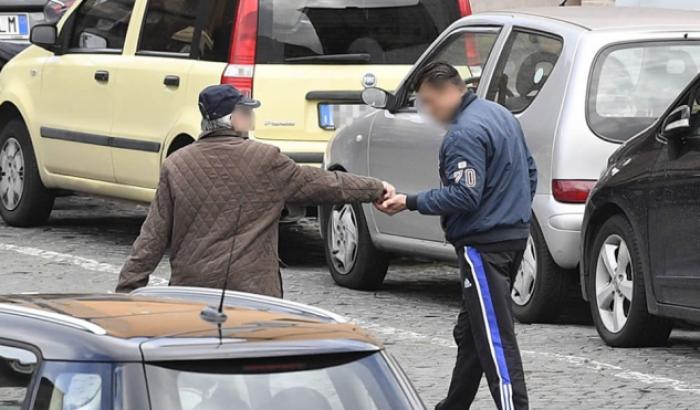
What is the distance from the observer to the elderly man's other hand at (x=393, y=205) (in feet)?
25.3

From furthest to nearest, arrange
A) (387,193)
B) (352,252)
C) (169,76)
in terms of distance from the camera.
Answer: (169,76) < (352,252) < (387,193)

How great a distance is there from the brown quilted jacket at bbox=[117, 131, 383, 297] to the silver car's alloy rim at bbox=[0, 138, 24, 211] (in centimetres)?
738

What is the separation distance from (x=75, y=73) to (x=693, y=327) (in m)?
5.11

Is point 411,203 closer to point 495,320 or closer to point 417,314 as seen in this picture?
point 495,320

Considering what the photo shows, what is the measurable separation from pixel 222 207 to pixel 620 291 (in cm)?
328

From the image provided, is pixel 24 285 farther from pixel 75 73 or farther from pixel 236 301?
pixel 236 301

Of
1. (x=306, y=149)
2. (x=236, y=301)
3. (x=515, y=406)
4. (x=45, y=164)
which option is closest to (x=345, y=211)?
(x=306, y=149)

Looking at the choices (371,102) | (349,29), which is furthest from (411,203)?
(349,29)

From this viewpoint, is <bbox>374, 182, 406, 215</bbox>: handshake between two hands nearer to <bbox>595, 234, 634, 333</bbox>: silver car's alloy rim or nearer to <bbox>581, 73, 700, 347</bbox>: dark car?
<bbox>581, 73, 700, 347</bbox>: dark car

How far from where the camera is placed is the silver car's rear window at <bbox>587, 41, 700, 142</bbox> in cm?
1030

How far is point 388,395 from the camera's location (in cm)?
492

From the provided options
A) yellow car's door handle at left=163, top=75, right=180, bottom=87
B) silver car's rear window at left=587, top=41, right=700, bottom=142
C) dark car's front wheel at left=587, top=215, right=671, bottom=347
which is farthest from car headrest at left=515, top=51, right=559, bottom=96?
yellow car's door handle at left=163, top=75, right=180, bottom=87

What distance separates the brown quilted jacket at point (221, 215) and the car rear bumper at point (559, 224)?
3219 millimetres

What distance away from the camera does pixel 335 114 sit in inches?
495
